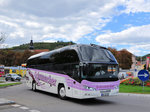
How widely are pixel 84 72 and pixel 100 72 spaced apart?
3.09ft

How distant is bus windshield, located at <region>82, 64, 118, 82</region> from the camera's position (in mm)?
10578

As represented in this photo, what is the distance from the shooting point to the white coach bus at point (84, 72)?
10.6m

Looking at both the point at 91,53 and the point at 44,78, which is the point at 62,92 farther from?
the point at 44,78

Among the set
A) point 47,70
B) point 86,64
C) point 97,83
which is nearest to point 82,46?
point 86,64

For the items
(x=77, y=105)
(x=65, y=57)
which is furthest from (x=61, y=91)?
(x=77, y=105)

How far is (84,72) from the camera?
10.6m

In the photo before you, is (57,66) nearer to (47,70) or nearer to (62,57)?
(62,57)

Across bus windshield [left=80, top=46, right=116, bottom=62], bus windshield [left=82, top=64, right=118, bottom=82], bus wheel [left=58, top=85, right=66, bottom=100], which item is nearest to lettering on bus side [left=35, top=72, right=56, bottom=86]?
bus wheel [left=58, top=85, right=66, bottom=100]

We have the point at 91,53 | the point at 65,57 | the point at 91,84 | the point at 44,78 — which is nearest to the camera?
the point at 91,84

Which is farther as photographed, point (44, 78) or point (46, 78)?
point (44, 78)

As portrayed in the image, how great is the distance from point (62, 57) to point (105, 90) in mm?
3787

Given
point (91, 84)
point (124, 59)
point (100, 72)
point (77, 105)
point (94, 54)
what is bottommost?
point (77, 105)

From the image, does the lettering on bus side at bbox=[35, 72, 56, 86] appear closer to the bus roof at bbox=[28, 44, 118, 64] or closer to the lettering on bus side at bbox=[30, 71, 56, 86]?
the lettering on bus side at bbox=[30, 71, 56, 86]

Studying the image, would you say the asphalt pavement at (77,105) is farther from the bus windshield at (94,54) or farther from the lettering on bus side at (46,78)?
the bus windshield at (94,54)
